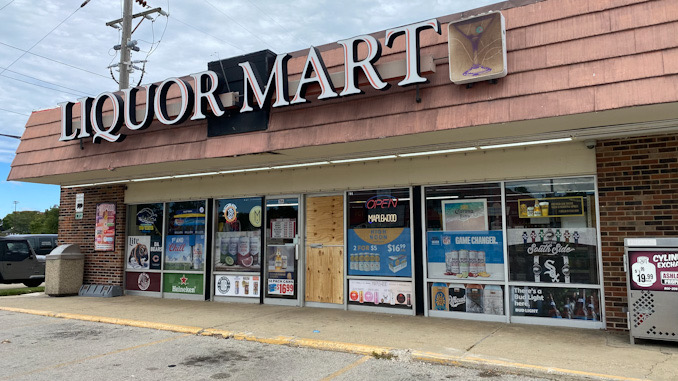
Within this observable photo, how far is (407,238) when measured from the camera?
8.88 meters

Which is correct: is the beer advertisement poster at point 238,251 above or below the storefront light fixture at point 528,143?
below

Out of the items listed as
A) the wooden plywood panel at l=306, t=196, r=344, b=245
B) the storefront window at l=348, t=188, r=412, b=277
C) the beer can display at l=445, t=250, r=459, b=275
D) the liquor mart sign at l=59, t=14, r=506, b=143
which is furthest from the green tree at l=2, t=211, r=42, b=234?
the beer can display at l=445, t=250, r=459, b=275

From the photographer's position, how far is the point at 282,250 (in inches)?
401

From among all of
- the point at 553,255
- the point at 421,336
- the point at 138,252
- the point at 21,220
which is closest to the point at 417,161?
the point at 553,255

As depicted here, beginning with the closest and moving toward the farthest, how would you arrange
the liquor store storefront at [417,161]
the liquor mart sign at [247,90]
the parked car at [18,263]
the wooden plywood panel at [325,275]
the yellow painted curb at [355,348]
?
the yellow painted curb at [355,348] → the liquor store storefront at [417,161] → the liquor mart sign at [247,90] → the wooden plywood panel at [325,275] → the parked car at [18,263]

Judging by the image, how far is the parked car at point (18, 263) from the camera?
53.3 feet

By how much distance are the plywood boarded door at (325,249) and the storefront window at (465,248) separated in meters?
1.82

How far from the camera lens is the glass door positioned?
32.8ft

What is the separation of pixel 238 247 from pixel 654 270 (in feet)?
25.8

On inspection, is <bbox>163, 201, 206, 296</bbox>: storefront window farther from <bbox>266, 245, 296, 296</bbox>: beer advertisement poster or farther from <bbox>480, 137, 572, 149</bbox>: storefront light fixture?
<bbox>480, 137, 572, 149</bbox>: storefront light fixture

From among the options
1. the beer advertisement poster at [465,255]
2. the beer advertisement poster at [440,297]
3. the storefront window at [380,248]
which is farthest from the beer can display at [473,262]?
the storefront window at [380,248]

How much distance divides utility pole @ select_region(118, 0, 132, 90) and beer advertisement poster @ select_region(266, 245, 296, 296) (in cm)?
1020

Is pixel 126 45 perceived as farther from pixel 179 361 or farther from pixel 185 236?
pixel 179 361

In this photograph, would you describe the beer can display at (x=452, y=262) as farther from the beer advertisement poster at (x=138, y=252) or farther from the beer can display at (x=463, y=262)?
the beer advertisement poster at (x=138, y=252)
